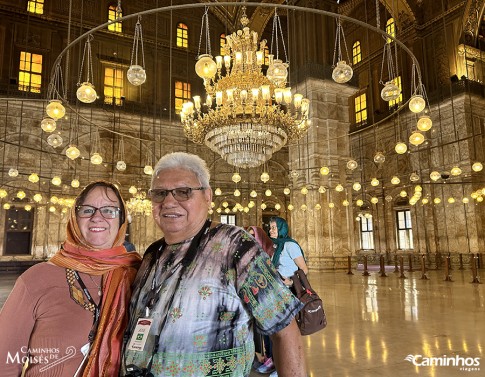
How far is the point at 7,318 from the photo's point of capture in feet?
4.82

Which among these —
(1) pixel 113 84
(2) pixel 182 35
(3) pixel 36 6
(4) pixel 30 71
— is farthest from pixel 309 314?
(2) pixel 182 35

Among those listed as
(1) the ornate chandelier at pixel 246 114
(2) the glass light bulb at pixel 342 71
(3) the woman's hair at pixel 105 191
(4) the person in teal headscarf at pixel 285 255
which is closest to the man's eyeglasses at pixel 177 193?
(3) the woman's hair at pixel 105 191

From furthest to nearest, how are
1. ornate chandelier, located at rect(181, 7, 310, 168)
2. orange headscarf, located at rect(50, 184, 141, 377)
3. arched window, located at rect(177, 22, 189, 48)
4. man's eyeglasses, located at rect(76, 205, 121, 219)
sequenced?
arched window, located at rect(177, 22, 189, 48)
ornate chandelier, located at rect(181, 7, 310, 168)
man's eyeglasses, located at rect(76, 205, 121, 219)
orange headscarf, located at rect(50, 184, 141, 377)

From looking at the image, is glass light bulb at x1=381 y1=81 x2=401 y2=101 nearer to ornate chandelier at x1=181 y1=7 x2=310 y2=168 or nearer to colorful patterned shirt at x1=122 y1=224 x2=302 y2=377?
ornate chandelier at x1=181 y1=7 x2=310 y2=168

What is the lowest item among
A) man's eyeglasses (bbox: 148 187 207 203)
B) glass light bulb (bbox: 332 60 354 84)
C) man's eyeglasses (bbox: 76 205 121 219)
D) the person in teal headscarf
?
the person in teal headscarf

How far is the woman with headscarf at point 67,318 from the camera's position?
146 cm

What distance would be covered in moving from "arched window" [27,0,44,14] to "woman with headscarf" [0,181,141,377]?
64.3 feet

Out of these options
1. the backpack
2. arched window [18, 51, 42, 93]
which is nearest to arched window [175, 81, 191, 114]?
arched window [18, 51, 42, 93]

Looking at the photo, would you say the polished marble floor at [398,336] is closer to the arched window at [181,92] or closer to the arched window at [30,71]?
the arched window at [30,71]

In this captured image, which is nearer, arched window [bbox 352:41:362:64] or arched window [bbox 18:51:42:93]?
arched window [bbox 18:51:42:93]

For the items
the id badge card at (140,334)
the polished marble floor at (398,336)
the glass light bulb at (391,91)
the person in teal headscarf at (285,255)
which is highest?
the glass light bulb at (391,91)

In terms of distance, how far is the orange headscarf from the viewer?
1.45m

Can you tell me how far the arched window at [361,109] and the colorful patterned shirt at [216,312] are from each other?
2157 centimetres

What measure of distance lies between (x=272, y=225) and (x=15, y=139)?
49.8ft
